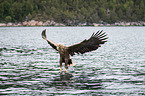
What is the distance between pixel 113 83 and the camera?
62.1 ft

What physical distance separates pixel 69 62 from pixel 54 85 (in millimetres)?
3706

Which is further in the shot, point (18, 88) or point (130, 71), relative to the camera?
point (130, 71)

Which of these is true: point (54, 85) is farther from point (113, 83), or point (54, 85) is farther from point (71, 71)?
point (71, 71)

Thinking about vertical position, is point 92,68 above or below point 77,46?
below

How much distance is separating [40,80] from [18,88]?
7.64 ft

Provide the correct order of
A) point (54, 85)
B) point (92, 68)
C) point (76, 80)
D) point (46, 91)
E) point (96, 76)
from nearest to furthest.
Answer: point (46, 91), point (54, 85), point (76, 80), point (96, 76), point (92, 68)

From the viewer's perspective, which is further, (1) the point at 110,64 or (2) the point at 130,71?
(1) the point at 110,64

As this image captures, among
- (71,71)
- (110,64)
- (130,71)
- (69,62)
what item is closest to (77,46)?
(69,62)

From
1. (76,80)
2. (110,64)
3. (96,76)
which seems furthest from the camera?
(110,64)

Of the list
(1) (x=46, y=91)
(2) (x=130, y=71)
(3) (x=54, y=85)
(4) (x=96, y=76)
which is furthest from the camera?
(2) (x=130, y=71)

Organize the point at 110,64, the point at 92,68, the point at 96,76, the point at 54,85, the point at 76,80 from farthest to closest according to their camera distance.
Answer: the point at 110,64, the point at 92,68, the point at 96,76, the point at 76,80, the point at 54,85

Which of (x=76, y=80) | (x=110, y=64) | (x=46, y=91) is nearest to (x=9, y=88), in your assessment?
→ (x=46, y=91)

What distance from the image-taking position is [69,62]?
71.7 ft

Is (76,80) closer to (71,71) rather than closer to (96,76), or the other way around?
(96,76)
